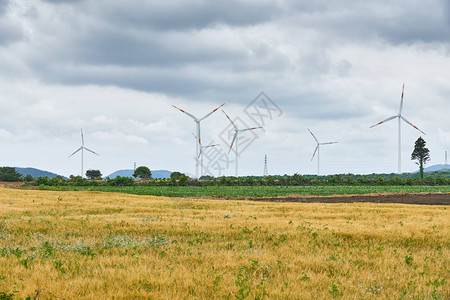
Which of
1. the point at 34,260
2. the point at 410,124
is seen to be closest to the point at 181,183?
the point at 410,124

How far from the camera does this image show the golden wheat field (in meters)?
8.95

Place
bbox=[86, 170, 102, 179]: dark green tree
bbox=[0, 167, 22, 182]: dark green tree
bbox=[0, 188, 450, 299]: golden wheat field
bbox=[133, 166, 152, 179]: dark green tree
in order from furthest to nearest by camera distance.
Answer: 1. bbox=[86, 170, 102, 179]: dark green tree
2. bbox=[133, 166, 152, 179]: dark green tree
3. bbox=[0, 167, 22, 182]: dark green tree
4. bbox=[0, 188, 450, 299]: golden wheat field

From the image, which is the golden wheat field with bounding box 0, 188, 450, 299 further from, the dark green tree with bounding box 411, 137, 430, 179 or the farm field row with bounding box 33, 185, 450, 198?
the dark green tree with bounding box 411, 137, 430, 179

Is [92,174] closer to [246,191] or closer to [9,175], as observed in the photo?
[9,175]

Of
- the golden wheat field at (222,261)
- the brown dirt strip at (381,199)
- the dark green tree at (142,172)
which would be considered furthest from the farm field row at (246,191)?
the dark green tree at (142,172)

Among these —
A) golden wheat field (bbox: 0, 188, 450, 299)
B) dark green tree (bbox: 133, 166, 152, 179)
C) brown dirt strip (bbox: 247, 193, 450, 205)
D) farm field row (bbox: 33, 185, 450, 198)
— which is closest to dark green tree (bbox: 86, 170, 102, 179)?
dark green tree (bbox: 133, 166, 152, 179)

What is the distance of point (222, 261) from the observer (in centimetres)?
1163

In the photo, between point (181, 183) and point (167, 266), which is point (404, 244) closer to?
point (167, 266)

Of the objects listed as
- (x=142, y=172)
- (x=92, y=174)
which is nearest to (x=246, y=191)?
(x=142, y=172)

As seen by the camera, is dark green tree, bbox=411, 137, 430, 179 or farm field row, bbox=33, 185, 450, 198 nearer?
farm field row, bbox=33, 185, 450, 198

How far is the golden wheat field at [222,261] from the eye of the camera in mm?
8953

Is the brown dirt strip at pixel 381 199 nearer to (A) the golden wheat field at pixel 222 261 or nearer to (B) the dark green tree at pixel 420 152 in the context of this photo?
(A) the golden wheat field at pixel 222 261

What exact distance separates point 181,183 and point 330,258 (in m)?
101

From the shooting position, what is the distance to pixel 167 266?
432 inches
